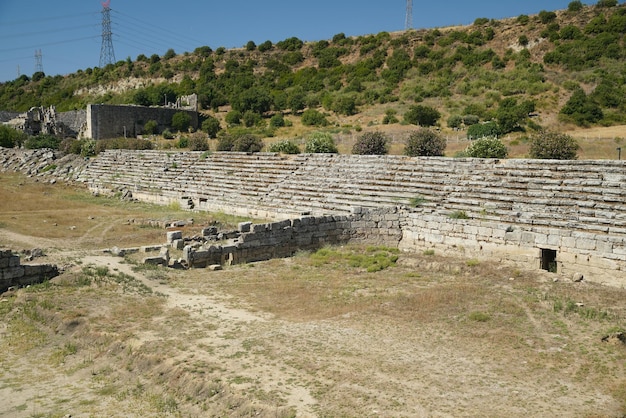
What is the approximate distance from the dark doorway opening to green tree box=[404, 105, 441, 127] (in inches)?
1024

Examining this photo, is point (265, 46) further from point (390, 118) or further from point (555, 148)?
point (555, 148)

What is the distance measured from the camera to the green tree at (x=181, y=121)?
5047 centimetres

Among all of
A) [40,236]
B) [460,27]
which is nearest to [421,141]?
[40,236]

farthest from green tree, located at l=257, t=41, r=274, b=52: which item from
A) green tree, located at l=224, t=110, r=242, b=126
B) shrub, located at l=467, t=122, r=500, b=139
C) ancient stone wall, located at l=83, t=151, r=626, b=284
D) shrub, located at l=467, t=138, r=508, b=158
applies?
shrub, located at l=467, t=138, r=508, b=158

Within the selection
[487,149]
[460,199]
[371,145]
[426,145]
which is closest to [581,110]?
[426,145]

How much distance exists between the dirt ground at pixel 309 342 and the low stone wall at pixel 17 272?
0.43 m

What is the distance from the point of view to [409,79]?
189 ft

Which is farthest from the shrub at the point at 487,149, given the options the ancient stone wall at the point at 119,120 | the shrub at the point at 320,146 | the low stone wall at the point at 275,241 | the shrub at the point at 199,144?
the ancient stone wall at the point at 119,120

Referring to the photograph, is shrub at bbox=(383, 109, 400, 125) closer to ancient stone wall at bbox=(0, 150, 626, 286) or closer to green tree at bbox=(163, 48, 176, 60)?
ancient stone wall at bbox=(0, 150, 626, 286)

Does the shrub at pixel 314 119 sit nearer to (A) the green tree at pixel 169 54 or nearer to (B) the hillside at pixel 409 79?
(B) the hillside at pixel 409 79

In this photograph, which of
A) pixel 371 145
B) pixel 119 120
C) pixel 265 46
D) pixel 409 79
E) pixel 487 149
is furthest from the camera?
pixel 265 46

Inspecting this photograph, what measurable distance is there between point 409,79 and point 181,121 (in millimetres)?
24404

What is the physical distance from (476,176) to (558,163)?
270 cm

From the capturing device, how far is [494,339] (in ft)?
31.4
